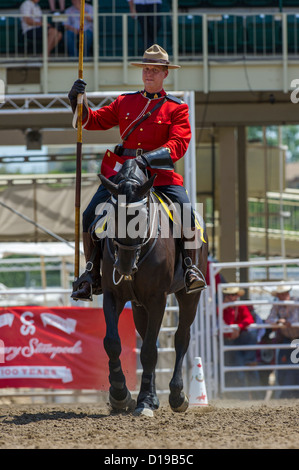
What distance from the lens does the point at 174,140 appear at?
7.72 meters

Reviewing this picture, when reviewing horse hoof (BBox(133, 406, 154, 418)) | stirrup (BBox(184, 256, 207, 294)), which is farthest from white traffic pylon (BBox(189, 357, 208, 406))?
horse hoof (BBox(133, 406, 154, 418))

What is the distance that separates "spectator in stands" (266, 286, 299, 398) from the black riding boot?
4.77 metres

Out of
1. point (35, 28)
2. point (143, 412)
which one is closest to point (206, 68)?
point (35, 28)

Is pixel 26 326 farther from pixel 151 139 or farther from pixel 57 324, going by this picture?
pixel 151 139

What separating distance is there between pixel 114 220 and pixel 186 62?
9.68 metres

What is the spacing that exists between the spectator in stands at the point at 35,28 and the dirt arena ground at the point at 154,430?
9.56 metres

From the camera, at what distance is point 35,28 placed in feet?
53.3

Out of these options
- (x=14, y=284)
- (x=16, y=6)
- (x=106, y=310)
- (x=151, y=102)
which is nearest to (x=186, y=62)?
(x=16, y=6)

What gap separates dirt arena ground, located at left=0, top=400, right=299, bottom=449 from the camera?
5715mm

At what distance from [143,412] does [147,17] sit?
10.5m

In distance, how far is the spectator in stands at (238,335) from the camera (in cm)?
1206

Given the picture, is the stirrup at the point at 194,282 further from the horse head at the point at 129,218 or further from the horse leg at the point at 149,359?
the horse head at the point at 129,218

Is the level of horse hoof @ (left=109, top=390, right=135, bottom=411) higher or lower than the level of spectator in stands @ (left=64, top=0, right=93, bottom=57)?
lower

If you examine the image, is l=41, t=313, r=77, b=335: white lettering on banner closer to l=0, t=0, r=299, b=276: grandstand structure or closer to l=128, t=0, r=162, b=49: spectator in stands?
l=0, t=0, r=299, b=276: grandstand structure
